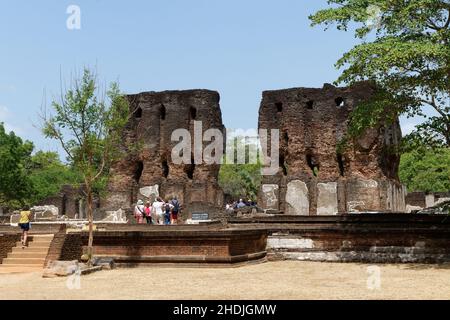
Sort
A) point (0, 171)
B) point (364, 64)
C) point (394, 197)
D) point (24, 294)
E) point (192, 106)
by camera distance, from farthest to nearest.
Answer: point (0, 171) → point (192, 106) → point (394, 197) → point (364, 64) → point (24, 294)

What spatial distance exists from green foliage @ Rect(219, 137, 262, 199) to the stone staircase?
27.8 m

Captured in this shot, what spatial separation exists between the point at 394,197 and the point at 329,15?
20.0 m

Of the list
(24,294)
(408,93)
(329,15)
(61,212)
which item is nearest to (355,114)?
(408,93)

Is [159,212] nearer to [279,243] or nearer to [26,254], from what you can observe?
[26,254]

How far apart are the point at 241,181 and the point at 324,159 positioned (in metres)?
26.1

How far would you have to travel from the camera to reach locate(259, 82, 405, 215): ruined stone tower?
3025 centimetres

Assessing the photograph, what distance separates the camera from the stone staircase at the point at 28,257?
1342 centimetres

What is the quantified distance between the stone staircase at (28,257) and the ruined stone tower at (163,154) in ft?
58.0

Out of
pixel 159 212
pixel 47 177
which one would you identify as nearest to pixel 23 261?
pixel 159 212

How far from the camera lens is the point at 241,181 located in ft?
189

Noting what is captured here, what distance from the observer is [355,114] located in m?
13.2

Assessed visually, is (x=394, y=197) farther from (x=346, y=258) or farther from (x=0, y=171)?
(x=0, y=171)

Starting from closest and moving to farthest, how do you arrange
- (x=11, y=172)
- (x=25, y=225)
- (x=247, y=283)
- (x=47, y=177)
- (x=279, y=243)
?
(x=247, y=283)
(x=279, y=243)
(x=25, y=225)
(x=11, y=172)
(x=47, y=177)

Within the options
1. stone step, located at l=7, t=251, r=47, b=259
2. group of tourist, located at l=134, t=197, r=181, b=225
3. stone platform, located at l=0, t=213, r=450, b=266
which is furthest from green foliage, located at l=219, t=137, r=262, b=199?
stone step, located at l=7, t=251, r=47, b=259
